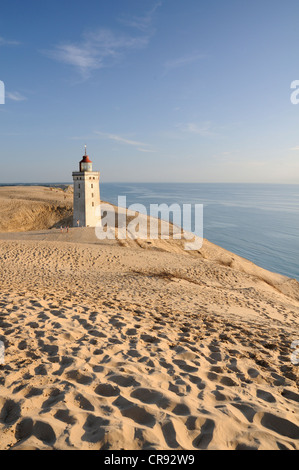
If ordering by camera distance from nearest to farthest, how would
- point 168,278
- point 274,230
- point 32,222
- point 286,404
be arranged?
point 286,404
point 168,278
point 32,222
point 274,230

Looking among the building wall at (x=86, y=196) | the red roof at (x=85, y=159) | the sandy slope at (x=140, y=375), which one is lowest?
the sandy slope at (x=140, y=375)

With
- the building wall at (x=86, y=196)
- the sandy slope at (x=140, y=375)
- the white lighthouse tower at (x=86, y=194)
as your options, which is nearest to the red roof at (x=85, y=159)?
the white lighthouse tower at (x=86, y=194)

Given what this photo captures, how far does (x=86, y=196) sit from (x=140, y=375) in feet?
110

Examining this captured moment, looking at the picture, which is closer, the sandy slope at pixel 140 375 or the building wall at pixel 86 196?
the sandy slope at pixel 140 375

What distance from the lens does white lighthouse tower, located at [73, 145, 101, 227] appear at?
3475cm

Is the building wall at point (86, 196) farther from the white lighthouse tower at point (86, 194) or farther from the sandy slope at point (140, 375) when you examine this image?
the sandy slope at point (140, 375)

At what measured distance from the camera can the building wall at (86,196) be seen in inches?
1372

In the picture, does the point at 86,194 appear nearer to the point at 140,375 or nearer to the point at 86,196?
the point at 86,196

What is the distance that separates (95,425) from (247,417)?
6.26 ft

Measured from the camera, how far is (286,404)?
3.62 m

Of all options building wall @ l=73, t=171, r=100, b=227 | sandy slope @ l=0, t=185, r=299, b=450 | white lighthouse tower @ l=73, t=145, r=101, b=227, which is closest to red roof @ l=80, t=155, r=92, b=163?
white lighthouse tower @ l=73, t=145, r=101, b=227

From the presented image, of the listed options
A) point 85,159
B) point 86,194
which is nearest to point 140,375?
point 86,194

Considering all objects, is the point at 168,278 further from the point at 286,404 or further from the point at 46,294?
the point at 286,404
